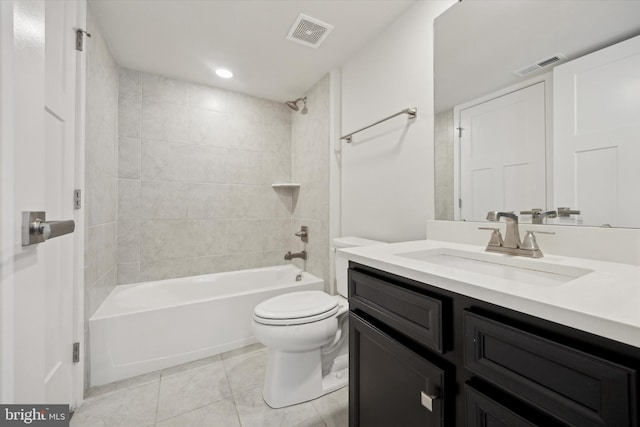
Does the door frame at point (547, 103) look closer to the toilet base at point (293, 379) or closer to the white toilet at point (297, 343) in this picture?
the white toilet at point (297, 343)

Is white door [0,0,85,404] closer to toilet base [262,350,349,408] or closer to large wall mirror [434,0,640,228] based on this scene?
toilet base [262,350,349,408]

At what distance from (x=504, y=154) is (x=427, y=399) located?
0.99 meters

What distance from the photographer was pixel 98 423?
4.14ft

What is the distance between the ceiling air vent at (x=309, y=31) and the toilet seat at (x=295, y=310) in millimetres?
1755

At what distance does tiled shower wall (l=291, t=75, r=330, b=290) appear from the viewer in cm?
231

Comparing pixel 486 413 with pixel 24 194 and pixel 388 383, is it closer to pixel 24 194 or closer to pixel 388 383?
pixel 388 383

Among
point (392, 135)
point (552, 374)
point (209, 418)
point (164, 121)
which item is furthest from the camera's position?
point (164, 121)

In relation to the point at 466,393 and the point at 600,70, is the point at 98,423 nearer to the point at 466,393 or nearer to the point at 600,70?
the point at 466,393

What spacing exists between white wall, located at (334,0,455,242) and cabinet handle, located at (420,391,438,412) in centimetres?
96

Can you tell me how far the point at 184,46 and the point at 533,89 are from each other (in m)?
2.18

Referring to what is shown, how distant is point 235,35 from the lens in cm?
179

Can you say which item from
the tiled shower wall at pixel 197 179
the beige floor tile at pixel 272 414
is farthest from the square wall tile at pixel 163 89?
the beige floor tile at pixel 272 414

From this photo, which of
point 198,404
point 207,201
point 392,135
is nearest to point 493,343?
point 392,135

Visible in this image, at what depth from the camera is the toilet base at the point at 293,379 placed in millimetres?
1384
